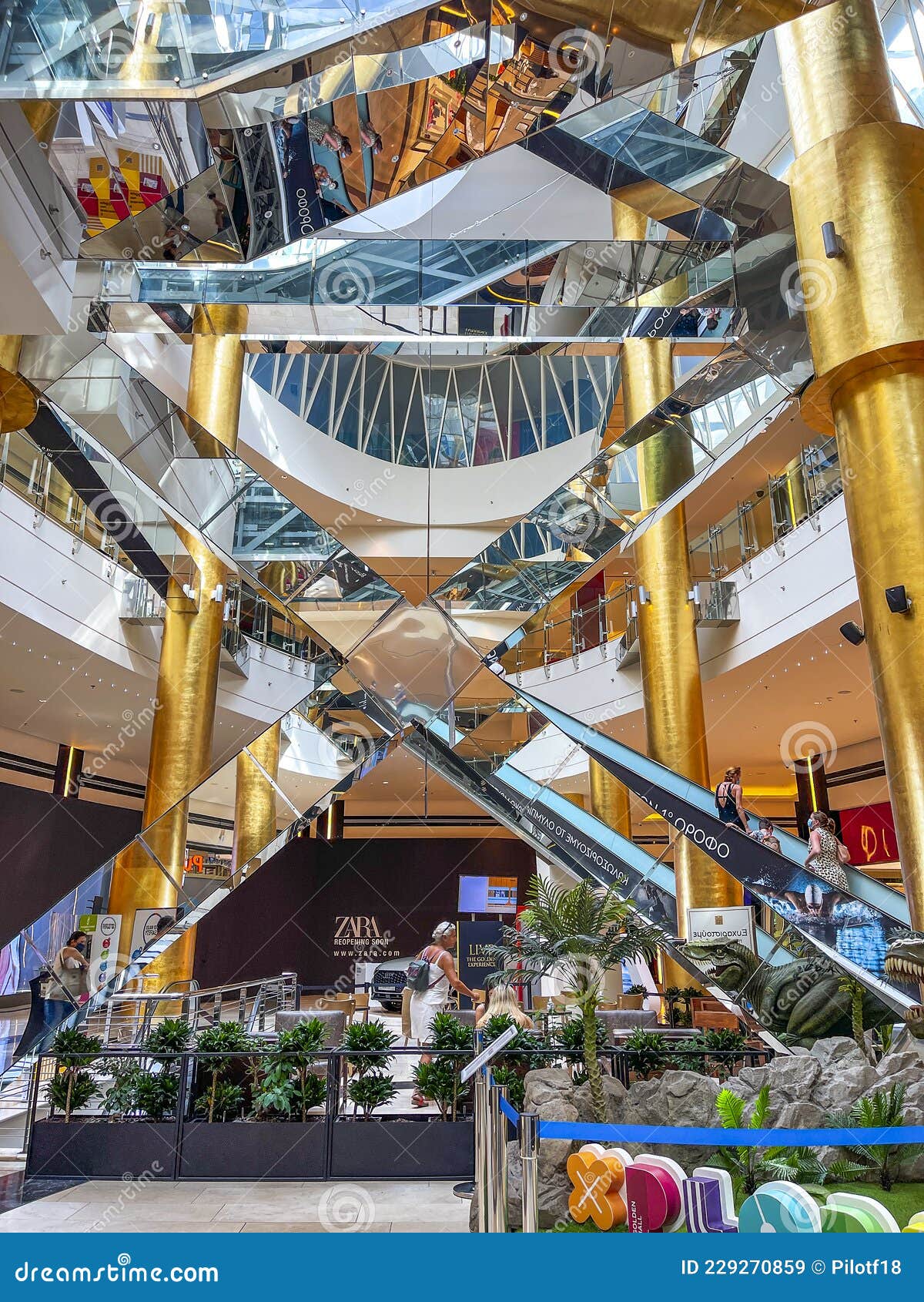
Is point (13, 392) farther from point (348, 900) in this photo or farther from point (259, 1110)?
point (348, 900)

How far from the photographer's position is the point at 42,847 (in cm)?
1686

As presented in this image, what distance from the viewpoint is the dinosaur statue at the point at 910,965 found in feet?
18.2

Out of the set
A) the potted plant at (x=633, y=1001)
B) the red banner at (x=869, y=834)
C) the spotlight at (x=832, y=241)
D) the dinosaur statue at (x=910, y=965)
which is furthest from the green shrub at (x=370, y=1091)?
the red banner at (x=869, y=834)

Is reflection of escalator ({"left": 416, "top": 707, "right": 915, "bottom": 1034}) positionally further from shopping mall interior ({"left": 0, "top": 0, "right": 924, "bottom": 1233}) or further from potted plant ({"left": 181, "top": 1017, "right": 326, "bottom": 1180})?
potted plant ({"left": 181, "top": 1017, "right": 326, "bottom": 1180})

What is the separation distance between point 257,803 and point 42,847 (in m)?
12.7

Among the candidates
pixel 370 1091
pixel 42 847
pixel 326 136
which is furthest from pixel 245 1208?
pixel 42 847

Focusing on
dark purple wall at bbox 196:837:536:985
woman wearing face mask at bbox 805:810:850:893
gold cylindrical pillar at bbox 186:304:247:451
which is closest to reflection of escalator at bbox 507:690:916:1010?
woman wearing face mask at bbox 805:810:850:893

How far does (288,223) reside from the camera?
438cm

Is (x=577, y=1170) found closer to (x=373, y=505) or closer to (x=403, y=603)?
(x=403, y=603)

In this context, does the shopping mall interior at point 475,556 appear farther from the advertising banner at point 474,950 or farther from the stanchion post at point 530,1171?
the advertising banner at point 474,950

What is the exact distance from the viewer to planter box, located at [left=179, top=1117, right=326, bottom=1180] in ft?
19.1

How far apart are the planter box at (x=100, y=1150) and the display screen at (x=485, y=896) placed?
16416 millimetres

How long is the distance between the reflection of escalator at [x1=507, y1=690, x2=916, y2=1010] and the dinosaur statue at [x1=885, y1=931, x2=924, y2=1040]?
0.04 metres

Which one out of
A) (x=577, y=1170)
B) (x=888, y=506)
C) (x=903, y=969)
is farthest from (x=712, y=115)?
(x=577, y=1170)
